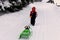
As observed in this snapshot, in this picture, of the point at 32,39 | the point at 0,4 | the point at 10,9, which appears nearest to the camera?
the point at 32,39

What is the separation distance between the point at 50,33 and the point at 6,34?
2.83 metres

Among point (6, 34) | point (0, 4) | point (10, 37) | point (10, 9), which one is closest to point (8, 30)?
point (6, 34)

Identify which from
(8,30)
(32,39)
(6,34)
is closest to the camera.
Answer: (32,39)

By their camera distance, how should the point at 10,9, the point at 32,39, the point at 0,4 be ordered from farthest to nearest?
1. the point at 10,9
2. the point at 0,4
3. the point at 32,39

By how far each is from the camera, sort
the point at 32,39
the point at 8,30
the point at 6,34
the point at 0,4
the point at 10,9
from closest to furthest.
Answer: the point at 32,39 < the point at 6,34 < the point at 8,30 < the point at 0,4 < the point at 10,9

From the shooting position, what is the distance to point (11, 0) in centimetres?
2664

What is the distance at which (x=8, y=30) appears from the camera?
51.2ft

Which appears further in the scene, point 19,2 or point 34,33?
point 19,2

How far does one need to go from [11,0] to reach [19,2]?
1.38m

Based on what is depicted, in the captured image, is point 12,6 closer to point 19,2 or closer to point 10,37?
point 19,2

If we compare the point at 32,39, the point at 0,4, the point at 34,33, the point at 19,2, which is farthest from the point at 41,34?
the point at 19,2

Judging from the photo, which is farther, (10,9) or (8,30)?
(10,9)

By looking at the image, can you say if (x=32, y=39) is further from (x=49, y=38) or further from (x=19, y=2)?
(x=19, y=2)

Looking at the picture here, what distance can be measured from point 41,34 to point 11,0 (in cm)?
1296
